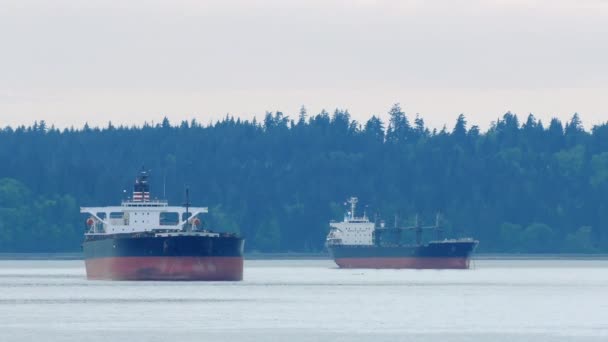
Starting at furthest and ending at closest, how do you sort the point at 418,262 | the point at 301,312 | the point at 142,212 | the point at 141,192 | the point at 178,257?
the point at 418,262, the point at 141,192, the point at 142,212, the point at 178,257, the point at 301,312

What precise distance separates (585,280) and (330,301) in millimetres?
50297

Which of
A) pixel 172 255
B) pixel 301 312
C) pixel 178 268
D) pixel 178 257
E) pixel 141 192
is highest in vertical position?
pixel 141 192

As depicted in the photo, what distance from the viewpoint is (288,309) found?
96.8 m

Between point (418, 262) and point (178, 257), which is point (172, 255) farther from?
point (418, 262)

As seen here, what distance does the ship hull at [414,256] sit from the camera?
189 metres

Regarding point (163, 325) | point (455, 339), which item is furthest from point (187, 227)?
point (455, 339)

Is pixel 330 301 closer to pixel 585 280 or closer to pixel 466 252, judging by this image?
pixel 585 280

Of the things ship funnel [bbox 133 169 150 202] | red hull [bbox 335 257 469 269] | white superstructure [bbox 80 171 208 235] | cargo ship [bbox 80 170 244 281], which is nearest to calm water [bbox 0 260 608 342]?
cargo ship [bbox 80 170 244 281]

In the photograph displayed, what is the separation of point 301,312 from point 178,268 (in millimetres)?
34485

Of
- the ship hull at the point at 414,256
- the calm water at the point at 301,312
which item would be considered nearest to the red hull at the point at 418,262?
the ship hull at the point at 414,256

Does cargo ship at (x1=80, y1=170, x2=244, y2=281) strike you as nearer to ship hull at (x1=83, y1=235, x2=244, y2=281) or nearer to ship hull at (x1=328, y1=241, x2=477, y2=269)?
ship hull at (x1=83, y1=235, x2=244, y2=281)

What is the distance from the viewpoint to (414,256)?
19100cm

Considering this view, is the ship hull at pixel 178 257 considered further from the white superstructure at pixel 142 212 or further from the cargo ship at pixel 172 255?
the white superstructure at pixel 142 212

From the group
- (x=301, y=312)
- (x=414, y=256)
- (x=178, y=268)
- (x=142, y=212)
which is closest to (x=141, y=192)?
(x=142, y=212)
